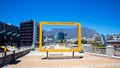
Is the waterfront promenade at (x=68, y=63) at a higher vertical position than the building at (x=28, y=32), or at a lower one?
lower

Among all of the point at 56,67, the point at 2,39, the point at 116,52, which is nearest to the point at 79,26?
the point at 116,52

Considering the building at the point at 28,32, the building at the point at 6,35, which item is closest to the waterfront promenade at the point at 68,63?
the building at the point at 6,35

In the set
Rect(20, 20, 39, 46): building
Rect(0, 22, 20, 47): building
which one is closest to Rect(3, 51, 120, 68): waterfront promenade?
Rect(0, 22, 20, 47): building

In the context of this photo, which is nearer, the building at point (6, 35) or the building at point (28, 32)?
the building at point (6, 35)

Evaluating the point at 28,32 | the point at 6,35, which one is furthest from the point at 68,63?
the point at 28,32

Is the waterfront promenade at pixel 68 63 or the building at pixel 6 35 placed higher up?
the building at pixel 6 35

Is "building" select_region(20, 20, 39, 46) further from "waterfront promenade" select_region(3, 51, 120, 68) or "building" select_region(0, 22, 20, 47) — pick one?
"waterfront promenade" select_region(3, 51, 120, 68)

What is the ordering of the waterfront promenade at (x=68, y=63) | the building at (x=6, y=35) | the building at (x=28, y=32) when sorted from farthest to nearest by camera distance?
the building at (x=28, y=32)
the building at (x=6, y=35)
the waterfront promenade at (x=68, y=63)

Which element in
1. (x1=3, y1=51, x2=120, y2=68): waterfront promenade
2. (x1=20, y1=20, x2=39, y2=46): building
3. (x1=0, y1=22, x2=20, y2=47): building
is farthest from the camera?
(x1=20, y1=20, x2=39, y2=46): building

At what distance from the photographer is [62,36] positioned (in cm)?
2242

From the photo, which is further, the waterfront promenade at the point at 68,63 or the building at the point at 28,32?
the building at the point at 28,32

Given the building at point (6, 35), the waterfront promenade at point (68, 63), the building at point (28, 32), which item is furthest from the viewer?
the building at point (28, 32)

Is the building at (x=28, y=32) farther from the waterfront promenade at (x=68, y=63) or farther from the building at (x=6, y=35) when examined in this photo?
the waterfront promenade at (x=68, y=63)

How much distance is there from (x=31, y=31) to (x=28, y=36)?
15.8 feet
